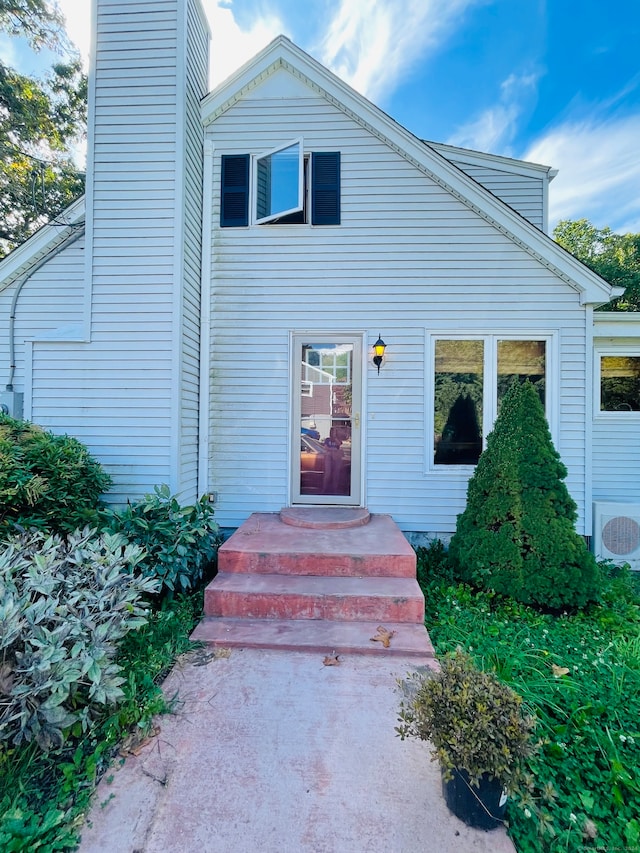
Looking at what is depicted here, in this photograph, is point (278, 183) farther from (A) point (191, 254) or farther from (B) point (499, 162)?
(B) point (499, 162)

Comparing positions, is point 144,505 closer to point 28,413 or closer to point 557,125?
point 28,413

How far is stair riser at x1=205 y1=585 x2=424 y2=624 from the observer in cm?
307

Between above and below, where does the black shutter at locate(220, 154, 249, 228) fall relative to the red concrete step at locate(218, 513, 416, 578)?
above

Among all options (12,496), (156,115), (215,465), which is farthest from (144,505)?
(156,115)

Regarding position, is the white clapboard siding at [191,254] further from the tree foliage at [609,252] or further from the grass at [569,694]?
the tree foliage at [609,252]

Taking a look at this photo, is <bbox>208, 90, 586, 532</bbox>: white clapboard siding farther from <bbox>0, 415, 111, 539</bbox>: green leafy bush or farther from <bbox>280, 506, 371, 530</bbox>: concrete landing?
<bbox>0, 415, 111, 539</bbox>: green leafy bush

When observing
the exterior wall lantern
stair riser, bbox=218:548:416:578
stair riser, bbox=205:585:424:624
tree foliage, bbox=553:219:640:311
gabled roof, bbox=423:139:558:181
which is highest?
tree foliage, bbox=553:219:640:311

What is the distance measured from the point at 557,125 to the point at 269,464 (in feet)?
33.3

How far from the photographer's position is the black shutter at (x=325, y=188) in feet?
16.1

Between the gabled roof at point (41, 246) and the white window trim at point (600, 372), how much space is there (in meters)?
7.66

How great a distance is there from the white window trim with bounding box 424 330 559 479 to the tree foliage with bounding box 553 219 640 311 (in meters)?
11.4

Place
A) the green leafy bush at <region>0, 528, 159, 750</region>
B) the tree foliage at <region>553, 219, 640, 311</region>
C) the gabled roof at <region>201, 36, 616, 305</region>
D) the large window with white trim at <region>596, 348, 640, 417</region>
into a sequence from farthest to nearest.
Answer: the tree foliage at <region>553, 219, 640, 311</region>, the large window with white trim at <region>596, 348, 640, 417</region>, the gabled roof at <region>201, 36, 616, 305</region>, the green leafy bush at <region>0, 528, 159, 750</region>

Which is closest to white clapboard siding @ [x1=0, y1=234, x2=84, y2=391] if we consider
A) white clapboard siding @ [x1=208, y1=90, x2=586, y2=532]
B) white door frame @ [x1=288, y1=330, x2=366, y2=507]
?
white clapboard siding @ [x1=208, y1=90, x2=586, y2=532]

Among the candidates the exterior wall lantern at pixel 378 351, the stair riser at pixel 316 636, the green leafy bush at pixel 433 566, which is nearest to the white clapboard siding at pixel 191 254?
the stair riser at pixel 316 636
